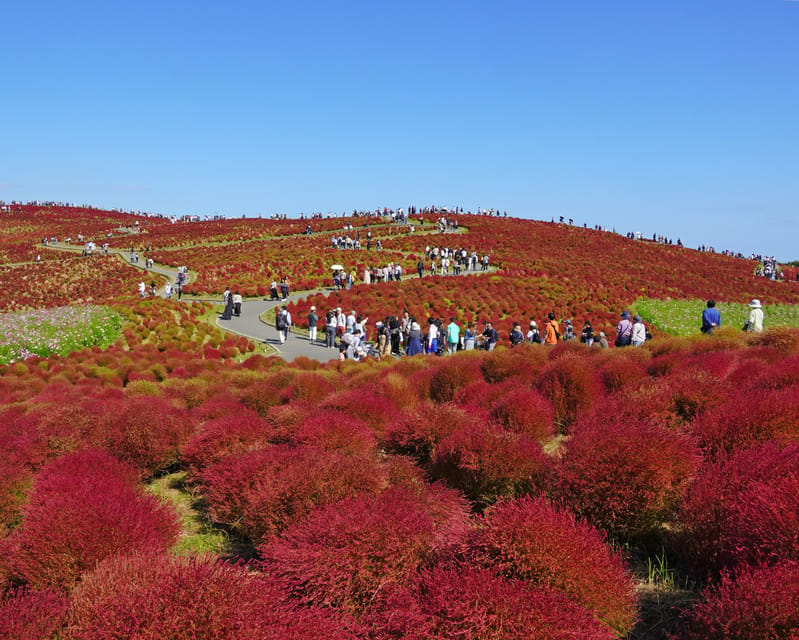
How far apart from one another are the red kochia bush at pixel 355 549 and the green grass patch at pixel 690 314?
88.1 ft

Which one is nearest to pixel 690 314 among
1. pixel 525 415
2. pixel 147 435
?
pixel 525 415

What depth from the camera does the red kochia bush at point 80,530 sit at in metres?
4.00

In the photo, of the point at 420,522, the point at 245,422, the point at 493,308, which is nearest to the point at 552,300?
the point at 493,308

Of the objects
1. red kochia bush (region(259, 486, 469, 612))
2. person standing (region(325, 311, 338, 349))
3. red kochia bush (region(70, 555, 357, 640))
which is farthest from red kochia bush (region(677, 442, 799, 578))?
person standing (region(325, 311, 338, 349))

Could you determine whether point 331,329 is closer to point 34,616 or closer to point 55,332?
point 55,332

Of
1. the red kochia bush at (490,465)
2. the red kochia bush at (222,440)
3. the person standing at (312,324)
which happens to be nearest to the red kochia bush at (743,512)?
the red kochia bush at (490,465)

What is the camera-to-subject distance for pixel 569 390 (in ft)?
26.0

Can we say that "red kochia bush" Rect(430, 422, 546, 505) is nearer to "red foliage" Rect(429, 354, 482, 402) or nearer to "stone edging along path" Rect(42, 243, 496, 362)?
"red foliage" Rect(429, 354, 482, 402)

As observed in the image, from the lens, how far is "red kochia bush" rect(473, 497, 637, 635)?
320 cm

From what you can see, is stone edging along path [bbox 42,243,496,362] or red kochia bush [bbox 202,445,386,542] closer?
red kochia bush [bbox 202,445,386,542]

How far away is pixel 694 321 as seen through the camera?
1239 inches

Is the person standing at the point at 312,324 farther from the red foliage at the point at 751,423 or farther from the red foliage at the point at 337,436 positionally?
the red foliage at the point at 751,423

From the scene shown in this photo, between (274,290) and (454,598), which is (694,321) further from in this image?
(454,598)

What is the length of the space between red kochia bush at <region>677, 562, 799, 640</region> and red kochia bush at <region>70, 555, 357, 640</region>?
1.80 meters
